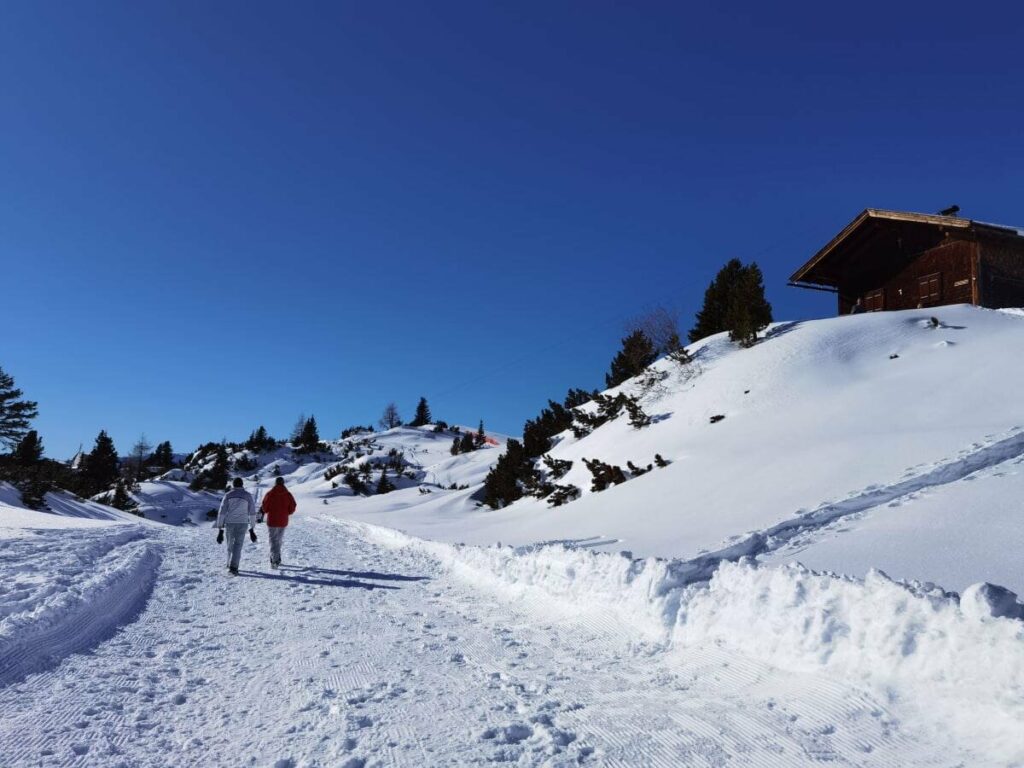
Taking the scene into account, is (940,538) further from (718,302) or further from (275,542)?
(718,302)

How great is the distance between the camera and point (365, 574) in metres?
10.9

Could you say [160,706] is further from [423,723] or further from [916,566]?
[916,566]

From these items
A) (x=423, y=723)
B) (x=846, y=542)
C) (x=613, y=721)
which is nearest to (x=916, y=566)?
(x=846, y=542)

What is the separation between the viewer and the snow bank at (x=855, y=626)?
3453 mm

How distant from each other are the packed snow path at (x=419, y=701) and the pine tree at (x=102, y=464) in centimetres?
6724

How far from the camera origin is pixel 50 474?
3656 centimetres

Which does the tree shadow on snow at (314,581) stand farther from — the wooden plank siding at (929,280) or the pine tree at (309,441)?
the pine tree at (309,441)

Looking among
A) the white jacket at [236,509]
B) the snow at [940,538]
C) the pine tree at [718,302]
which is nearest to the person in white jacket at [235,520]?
the white jacket at [236,509]

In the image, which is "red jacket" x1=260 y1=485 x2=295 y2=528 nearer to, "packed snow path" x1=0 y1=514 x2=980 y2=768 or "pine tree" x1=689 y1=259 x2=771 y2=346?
"packed snow path" x1=0 y1=514 x2=980 y2=768

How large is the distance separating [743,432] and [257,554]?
1430 centimetres

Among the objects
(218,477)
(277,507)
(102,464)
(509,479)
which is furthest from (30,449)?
(277,507)

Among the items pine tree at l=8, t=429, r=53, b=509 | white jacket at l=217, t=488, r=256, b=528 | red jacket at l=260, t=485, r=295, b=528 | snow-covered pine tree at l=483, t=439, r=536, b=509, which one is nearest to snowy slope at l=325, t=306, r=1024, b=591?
snow-covered pine tree at l=483, t=439, r=536, b=509

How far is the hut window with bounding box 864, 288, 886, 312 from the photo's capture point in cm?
3098

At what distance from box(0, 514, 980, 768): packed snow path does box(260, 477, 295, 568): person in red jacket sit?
421 centimetres
